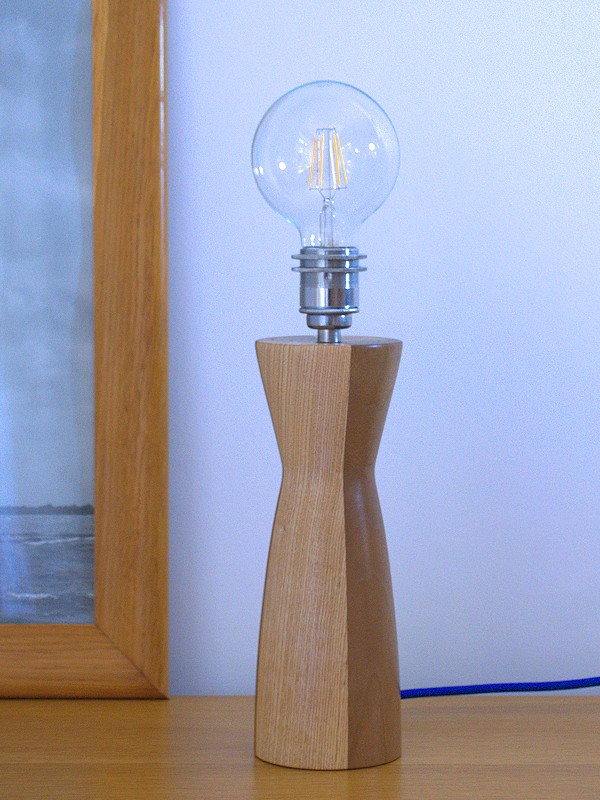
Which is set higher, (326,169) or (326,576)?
(326,169)

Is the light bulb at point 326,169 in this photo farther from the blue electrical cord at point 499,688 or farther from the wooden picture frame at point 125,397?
the blue electrical cord at point 499,688

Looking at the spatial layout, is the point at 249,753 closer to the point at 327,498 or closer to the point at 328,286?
the point at 327,498

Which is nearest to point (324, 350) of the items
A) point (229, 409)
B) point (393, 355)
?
point (393, 355)

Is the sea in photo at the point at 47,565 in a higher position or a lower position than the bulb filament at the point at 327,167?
lower

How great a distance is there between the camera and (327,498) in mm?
584

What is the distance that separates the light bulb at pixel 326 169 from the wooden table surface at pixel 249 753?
260 millimetres

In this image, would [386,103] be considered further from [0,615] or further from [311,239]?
[0,615]

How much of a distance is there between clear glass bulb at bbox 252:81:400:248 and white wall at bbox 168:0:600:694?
137 millimetres

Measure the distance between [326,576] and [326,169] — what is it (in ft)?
0.80

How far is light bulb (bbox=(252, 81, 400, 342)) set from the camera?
1.94 ft

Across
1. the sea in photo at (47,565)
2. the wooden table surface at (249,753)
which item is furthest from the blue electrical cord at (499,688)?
the sea in photo at (47,565)

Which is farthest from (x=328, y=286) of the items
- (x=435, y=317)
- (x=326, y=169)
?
(x=435, y=317)

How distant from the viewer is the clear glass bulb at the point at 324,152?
1.97 ft

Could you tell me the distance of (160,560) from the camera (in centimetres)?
74
